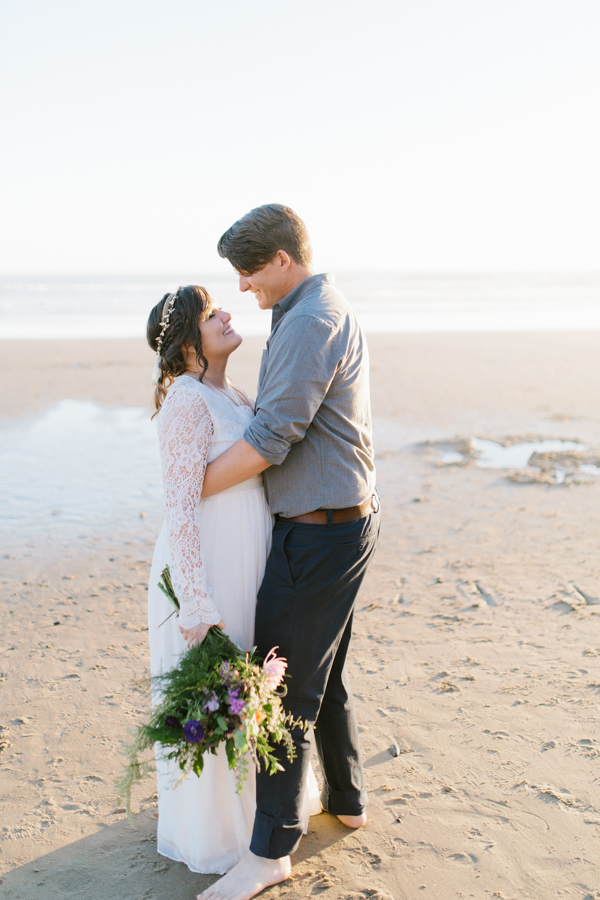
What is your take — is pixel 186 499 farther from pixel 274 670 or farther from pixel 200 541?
pixel 274 670

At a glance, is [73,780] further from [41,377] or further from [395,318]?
[395,318]

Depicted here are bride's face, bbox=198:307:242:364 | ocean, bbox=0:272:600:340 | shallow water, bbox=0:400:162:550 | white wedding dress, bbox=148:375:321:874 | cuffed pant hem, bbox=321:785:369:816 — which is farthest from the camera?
ocean, bbox=0:272:600:340

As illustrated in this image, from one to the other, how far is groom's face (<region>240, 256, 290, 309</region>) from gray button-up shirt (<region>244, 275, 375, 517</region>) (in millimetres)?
46

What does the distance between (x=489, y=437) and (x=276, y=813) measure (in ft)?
26.5

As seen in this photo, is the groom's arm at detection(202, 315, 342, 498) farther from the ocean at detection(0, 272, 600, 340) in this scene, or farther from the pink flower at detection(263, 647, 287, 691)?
the ocean at detection(0, 272, 600, 340)

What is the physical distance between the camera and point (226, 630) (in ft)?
9.18

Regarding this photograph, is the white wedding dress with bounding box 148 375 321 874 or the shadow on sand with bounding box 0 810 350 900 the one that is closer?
the white wedding dress with bounding box 148 375 321 874

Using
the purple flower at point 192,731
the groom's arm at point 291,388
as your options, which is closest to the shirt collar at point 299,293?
the groom's arm at point 291,388

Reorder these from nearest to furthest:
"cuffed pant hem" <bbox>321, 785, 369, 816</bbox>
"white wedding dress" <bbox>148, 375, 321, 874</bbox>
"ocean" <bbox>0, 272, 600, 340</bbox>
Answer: "white wedding dress" <bbox>148, 375, 321, 874</bbox> → "cuffed pant hem" <bbox>321, 785, 369, 816</bbox> → "ocean" <bbox>0, 272, 600, 340</bbox>

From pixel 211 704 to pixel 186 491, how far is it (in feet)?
2.28

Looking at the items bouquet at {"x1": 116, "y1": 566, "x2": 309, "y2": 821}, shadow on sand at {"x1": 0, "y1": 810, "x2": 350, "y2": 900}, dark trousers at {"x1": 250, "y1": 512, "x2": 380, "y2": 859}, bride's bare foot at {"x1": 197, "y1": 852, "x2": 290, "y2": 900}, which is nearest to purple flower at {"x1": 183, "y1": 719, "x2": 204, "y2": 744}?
bouquet at {"x1": 116, "y1": 566, "x2": 309, "y2": 821}

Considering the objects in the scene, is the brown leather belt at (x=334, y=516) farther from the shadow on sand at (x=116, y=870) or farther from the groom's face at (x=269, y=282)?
the shadow on sand at (x=116, y=870)

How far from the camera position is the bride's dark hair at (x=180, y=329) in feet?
9.22

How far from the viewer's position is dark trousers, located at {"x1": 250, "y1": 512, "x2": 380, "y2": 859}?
8.70 feet
